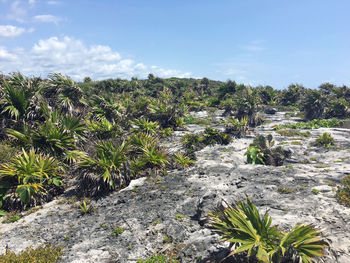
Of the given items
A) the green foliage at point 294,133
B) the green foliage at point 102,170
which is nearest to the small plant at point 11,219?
the green foliage at point 102,170

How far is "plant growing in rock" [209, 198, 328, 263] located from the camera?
12.5 feet

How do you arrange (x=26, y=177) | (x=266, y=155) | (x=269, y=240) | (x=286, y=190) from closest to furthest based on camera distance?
(x=269, y=240)
(x=286, y=190)
(x=26, y=177)
(x=266, y=155)

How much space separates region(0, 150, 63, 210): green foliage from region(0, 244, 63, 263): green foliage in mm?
2856

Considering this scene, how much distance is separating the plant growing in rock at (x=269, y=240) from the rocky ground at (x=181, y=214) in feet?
2.16

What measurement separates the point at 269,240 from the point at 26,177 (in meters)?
9.25

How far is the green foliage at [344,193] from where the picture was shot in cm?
652

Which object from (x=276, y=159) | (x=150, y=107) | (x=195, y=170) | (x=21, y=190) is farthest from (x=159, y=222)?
(x=150, y=107)

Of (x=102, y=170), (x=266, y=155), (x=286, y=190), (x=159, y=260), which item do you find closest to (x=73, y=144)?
(x=102, y=170)

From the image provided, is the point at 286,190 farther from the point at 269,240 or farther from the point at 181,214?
the point at 269,240

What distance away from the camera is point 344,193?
6.92 metres

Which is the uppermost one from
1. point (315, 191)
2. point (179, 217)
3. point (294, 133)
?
point (294, 133)

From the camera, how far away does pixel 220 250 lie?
5312mm

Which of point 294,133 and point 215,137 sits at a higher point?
point 294,133

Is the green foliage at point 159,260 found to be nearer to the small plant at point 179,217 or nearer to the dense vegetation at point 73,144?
the small plant at point 179,217
